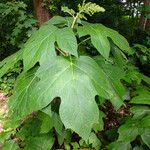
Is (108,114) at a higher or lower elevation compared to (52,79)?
lower

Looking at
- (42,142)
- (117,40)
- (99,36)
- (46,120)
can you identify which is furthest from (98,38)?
(42,142)

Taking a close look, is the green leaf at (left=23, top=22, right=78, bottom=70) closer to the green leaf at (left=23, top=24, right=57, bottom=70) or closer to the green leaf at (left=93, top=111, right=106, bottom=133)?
the green leaf at (left=23, top=24, right=57, bottom=70)

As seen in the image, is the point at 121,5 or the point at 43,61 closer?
the point at 43,61

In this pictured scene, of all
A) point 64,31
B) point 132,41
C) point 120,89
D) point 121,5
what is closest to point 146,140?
point 120,89

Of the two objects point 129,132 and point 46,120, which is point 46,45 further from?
point 129,132

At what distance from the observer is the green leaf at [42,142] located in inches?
99.0

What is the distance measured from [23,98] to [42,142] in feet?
3.00

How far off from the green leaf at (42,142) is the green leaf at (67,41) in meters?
1.16

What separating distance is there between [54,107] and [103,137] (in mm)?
1191

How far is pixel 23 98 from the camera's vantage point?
1.75m

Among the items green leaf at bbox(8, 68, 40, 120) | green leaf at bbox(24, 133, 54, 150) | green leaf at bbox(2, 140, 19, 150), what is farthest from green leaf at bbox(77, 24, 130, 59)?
green leaf at bbox(2, 140, 19, 150)

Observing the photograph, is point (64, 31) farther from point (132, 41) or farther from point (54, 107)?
point (132, 41)

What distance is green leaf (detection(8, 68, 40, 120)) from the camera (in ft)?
5.60

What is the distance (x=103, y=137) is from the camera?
120 inches
